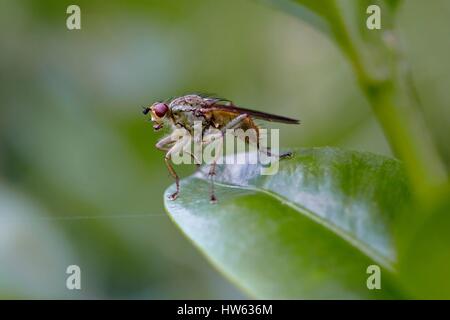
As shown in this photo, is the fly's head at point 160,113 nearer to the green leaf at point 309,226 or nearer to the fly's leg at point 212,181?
the fly's leg at point 212,181

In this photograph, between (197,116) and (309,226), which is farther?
(197,116)

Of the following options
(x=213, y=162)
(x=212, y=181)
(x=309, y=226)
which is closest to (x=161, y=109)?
(x=213, y=162)

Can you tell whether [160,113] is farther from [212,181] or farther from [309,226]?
[309,226]

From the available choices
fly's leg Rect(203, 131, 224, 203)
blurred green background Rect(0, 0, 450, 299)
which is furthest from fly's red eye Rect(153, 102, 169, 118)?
blurred green background Rect(0, 0, 450, 299)

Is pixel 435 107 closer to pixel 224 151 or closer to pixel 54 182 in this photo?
pixel 224 151

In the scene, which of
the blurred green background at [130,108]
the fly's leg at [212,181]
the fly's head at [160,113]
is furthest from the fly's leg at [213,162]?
the blurred green background at [130,108]

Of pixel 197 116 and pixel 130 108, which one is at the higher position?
pixel 130 108

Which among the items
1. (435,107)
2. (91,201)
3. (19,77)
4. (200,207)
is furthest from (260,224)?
(19,77)
